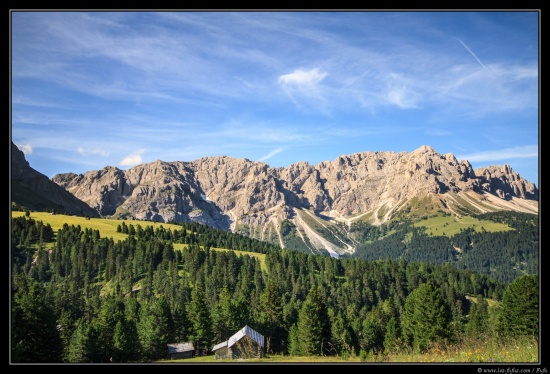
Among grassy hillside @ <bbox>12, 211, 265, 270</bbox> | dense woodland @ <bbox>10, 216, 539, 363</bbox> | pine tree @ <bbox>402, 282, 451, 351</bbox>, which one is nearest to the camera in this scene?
dense woodland @ <bbox>10, 216, 539, 363</bbox>

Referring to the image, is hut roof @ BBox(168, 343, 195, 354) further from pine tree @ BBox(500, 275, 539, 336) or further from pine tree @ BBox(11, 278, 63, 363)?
pine tree @ BBox(500, 275, 539, 336)

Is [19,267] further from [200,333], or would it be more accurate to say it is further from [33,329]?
[33,329]

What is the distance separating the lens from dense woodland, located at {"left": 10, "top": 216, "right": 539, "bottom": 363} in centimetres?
4488

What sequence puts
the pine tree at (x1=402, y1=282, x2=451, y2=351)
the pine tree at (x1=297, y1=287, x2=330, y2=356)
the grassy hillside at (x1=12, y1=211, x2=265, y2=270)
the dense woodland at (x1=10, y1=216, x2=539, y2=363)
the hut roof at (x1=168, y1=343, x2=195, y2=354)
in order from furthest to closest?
the grassy hillside at (x1=12, y1=211, x2=265, y2=270) < the hut roof at (x1=168, y1=343, x2=195, y2=354) < the pine tree at (x1=297, y1=287, x2=330, y2=356) < the pine tree at (x1=402, y1=282, x2=451, y2=351) < the dense woodland at (x1=10, y1=216, x2=539, y2=363)

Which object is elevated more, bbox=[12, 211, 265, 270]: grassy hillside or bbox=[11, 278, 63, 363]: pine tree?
bbox=[12, 211, 265, 270]: grassy hillside

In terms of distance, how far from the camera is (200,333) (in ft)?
204

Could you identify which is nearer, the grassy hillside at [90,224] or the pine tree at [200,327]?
the pine tree at [200,327]

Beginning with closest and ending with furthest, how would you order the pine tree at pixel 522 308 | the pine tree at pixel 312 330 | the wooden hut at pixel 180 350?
the pine tree at pixel 522 308 < the pine tree at pixel 312 330 < the wooden hut at pixel 180 350

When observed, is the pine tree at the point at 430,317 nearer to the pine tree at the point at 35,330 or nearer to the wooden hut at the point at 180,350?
the wooden hut at the point at 180,350

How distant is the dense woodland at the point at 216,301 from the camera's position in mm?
44875

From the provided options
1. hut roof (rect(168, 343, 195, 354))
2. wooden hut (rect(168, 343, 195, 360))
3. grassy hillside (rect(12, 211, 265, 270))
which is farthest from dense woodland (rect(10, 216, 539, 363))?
grassy hillside (rect(12, 211, 265, 270))

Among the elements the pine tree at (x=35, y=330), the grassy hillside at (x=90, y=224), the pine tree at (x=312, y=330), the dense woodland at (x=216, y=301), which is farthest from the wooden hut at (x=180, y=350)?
the grassy hillside at (x=90, y=224)

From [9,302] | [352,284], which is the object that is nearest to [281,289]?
[352,284]
